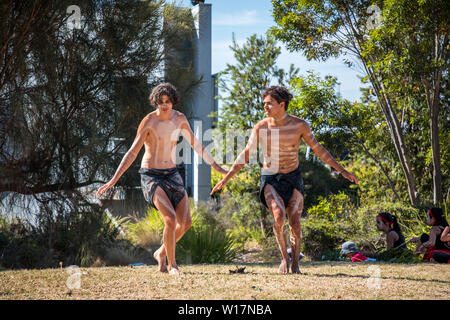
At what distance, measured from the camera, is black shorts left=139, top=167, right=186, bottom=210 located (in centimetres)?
530

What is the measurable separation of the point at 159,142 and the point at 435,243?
167 inches

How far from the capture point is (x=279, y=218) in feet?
16.9

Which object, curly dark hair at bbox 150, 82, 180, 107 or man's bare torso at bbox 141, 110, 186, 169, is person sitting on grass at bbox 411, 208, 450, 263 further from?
curly dark hair at bbox 150, 82, 180, 107

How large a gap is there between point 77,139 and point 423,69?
20.2 feet

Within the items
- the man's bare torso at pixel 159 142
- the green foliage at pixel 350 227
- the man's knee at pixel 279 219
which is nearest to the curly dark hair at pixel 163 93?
the man's bare torso at pixel 159 142

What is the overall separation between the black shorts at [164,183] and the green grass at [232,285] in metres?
0.78

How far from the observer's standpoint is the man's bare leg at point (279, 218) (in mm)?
5172

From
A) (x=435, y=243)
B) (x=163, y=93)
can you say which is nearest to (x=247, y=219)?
(x=435, y=243)

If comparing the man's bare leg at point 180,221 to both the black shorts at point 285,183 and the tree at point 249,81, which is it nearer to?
the black shorts at point 285,183

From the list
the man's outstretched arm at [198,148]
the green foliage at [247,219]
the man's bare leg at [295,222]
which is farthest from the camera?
the green foliage at [247,219]

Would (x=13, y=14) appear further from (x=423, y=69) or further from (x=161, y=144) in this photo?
(x=423, y=69)

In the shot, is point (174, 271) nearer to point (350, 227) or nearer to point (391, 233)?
point (391, 233)
